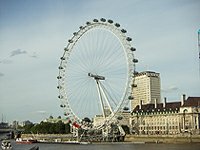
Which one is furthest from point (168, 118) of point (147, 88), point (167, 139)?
point (147, 88)

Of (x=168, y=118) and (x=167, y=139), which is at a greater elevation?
(x=168, y=118)

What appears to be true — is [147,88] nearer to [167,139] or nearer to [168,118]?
[168,118]

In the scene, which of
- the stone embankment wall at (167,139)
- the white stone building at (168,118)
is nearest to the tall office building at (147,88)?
the white stone building at (168,118)

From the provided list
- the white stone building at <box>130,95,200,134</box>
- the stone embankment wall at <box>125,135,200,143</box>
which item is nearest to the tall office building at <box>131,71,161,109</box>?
the white stone building at <box>130,95,200,134</box>

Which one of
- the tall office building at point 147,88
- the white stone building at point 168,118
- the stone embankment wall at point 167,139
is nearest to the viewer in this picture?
the stone embankment wall at point 167,139

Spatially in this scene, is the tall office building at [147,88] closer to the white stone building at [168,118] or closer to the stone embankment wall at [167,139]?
the white stone building at [168,118]

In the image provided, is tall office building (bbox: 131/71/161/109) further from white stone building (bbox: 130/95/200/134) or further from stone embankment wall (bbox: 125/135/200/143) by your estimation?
stone embankment wall (bbox: 125/135/200/143)

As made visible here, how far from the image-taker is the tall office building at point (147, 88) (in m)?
64.5

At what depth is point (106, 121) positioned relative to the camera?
3019cm

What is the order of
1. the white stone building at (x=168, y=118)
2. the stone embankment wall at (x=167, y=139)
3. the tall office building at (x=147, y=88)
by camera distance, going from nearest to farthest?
the stone embankment wall at (x=167, y=139) < the white stone building at (x=168, y=118) < the tall office building at (x=147, y=88)

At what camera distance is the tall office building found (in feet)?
212

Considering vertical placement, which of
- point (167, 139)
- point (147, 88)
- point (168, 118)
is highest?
point (147, 88)

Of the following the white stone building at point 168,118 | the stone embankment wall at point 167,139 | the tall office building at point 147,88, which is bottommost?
the stone embankment wall at point 167,139

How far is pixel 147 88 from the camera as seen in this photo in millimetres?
64750
